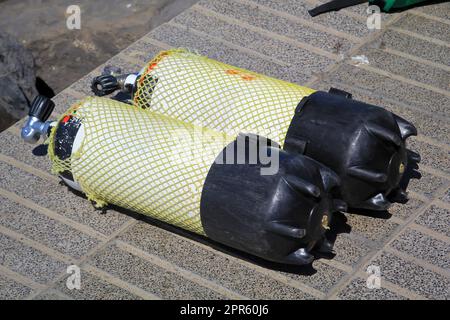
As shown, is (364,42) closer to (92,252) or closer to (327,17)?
(327,17)

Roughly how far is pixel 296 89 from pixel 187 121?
86 cm

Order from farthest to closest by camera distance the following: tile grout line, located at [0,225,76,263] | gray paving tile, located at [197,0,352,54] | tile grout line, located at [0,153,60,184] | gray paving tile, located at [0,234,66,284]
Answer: gray paving tile, located at [197,0,352,54]
tile grout line, located at [0,153,60,184]
tile grout line, located at [0,225,76,263]
gray paving tile, located at [0,234,66,284]

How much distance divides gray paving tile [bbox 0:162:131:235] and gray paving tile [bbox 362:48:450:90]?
2965 mm

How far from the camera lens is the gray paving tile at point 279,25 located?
862 centimetres

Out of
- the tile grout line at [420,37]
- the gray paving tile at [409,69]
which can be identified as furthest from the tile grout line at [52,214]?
the tile grout line at [420,37]

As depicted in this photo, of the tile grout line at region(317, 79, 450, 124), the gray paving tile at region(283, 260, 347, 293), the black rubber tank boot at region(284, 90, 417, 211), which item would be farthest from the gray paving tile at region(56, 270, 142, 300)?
the tile grout line at region(317, 79, 450, 124)

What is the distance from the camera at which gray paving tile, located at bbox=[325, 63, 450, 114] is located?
7.89 m

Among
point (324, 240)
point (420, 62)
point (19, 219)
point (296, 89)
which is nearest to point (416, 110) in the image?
point (420, 62)

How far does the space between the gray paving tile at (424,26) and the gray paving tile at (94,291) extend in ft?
13.7

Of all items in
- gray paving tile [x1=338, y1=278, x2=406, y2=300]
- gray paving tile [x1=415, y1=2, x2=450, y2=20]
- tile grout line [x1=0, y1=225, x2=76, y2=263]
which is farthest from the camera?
gray paving tile [x1=415, y1=2, x2=450, y2=20]

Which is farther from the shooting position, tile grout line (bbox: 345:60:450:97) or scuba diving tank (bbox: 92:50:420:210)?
tile grout line (bbox: 345:60:450:97)

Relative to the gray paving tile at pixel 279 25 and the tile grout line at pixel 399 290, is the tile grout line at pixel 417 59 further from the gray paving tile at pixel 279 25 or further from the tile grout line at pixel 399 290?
the tile grout line at pixel 399 290

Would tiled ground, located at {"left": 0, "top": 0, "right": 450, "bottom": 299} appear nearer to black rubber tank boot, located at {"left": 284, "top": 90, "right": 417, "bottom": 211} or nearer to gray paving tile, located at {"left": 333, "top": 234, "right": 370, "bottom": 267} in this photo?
gray paving tile, located at {"left": 333, "top": 234, "right": 370, "bottom": 267}

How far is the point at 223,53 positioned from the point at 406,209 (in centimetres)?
254
